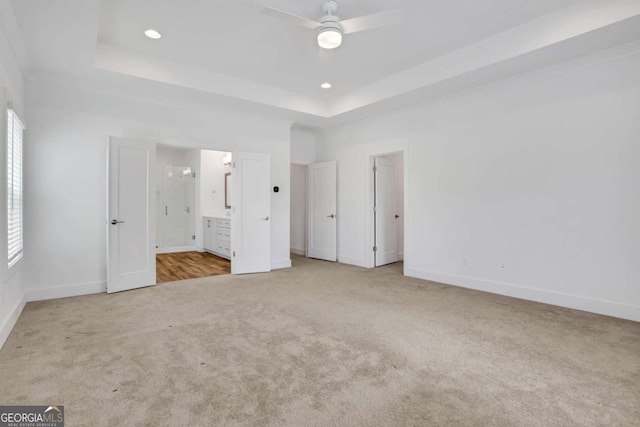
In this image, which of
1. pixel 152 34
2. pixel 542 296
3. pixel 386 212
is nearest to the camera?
pixel 152 34

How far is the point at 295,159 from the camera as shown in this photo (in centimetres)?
675

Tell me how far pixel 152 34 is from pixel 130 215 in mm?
2244

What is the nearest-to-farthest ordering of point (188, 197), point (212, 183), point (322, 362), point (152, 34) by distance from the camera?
point (322, 362)
point (152, 34)
point (212, 183)
point (188, 197)

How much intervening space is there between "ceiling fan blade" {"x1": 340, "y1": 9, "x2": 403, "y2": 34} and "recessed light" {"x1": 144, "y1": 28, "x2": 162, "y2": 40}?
6.60 feet

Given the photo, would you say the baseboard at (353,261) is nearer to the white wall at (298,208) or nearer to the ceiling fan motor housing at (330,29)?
the white wall at (298,208)

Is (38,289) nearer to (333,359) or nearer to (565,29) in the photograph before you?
(333,359)

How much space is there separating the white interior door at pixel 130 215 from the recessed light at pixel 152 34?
1.39m

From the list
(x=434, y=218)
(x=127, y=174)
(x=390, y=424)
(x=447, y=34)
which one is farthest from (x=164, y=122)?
(x=390, y=424)

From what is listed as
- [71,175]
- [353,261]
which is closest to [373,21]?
[71,175]

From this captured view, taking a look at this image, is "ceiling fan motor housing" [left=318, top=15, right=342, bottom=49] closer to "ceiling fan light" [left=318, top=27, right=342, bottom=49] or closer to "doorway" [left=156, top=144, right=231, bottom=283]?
"ceiling fan light" [left=318, top=27, right=342, bottom=49]

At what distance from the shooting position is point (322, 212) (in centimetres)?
664

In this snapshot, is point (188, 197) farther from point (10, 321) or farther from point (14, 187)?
point (10, 321)

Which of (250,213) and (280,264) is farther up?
(250,213)

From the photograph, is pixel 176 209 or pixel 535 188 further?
pixel 176 209
